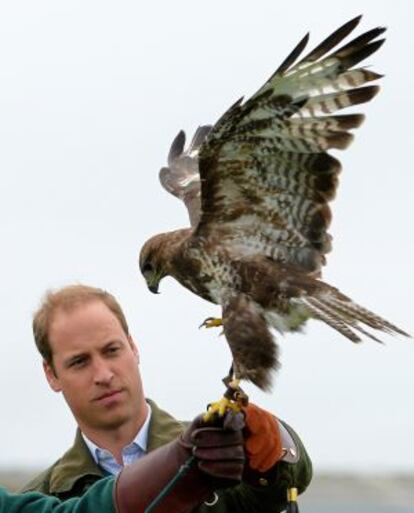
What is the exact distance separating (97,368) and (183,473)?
735 millimetres

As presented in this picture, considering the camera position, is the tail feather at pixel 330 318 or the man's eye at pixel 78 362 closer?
the man's eye at pixel 78 362

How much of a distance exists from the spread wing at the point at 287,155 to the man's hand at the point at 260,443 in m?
1.20

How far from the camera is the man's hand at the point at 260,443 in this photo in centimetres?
508

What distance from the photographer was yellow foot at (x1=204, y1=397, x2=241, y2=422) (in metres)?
4.87

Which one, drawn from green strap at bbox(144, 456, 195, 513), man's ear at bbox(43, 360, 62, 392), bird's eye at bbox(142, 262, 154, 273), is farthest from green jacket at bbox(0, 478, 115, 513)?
bird's eye at bbox(142, 262, 154, 273)

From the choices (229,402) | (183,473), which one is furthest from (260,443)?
(183,473)

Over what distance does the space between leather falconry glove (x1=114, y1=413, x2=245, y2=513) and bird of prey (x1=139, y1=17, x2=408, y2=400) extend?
0.89m

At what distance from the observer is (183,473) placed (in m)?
4.73

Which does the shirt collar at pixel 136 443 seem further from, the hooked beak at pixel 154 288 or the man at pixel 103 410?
the hooked beak at pixel 154 288

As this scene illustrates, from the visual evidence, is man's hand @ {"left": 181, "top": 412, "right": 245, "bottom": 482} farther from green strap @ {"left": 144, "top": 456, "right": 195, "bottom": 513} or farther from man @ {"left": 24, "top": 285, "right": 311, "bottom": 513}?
man @ {"left": 24, "top": 285, "right": 311, "bottom": 513}

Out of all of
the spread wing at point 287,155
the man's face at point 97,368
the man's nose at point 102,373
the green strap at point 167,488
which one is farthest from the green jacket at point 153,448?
the spread wing at point 287,155

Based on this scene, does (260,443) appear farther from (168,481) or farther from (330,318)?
(330,318)

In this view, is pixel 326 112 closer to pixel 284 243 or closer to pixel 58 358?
pixel 284 243

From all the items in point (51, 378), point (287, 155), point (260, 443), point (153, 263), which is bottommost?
point (260, 443)
